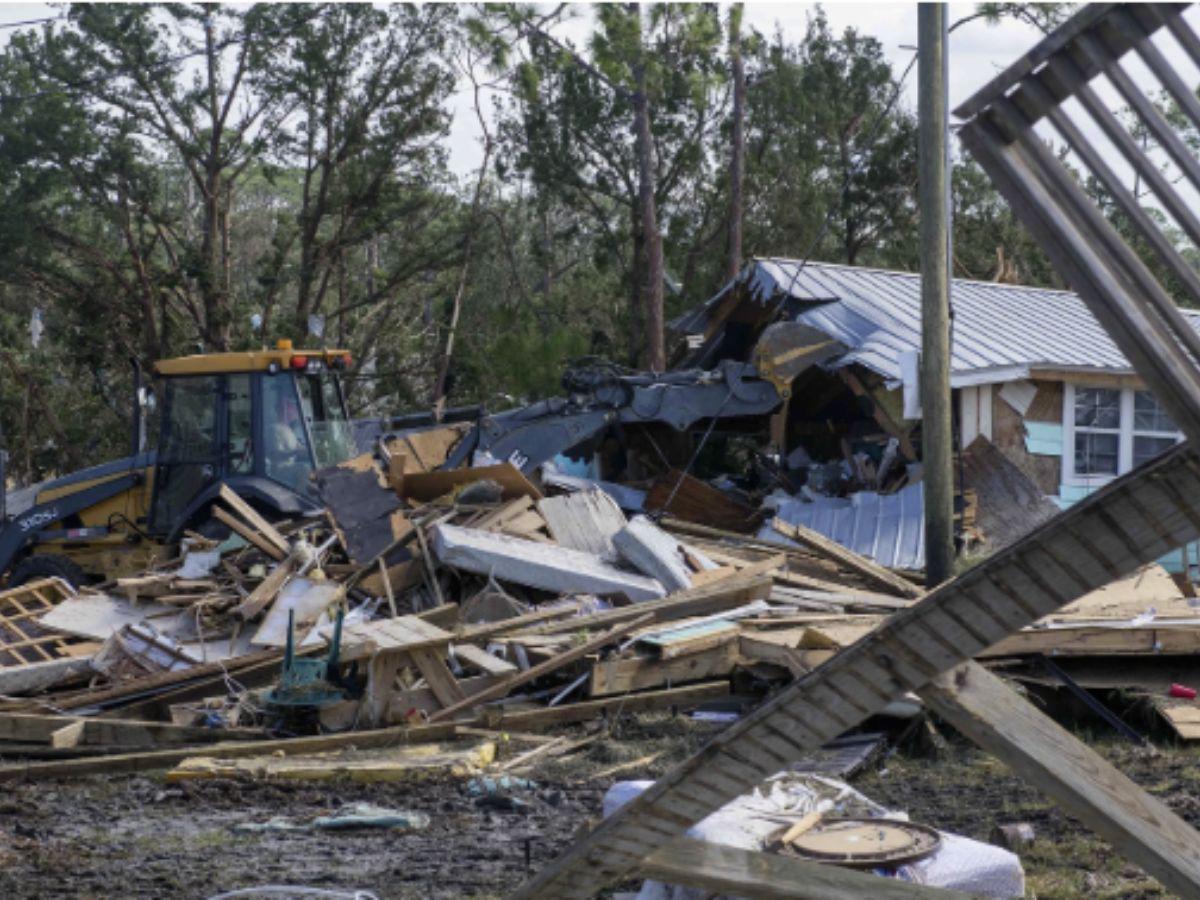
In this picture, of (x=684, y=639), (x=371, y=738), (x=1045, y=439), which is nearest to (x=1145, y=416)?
(x=1045, y=439)

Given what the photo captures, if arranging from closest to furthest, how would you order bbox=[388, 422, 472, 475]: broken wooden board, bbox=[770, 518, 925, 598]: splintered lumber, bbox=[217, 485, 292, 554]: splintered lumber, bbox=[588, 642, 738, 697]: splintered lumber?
bbox=[588, 642, 738, 697]: splintered lumber, bbox=[770, 518, 925, 598]: splintered lumber, bbox=[217, 485, 292, 554]: splintered lumber, bbox=[388, 422, 472, 475]: broken wooden board

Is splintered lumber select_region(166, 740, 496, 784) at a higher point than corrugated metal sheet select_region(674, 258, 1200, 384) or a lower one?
lower

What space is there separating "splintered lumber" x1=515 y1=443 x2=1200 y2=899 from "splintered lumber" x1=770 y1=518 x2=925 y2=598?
36.4ft

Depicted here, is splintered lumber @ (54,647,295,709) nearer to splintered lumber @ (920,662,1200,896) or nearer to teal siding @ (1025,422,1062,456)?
splintered lumber @ (920,662,1200,896)

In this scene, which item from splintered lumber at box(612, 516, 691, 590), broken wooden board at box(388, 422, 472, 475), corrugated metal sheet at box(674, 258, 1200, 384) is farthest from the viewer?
corrugated metal sheet at box(674, 258, 1200, 384)

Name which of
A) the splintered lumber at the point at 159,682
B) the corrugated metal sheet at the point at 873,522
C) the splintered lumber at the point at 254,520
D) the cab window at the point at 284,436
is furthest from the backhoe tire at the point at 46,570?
the corrugated metal sheet at the point at 873,522

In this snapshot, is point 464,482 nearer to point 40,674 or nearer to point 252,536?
point 252,536

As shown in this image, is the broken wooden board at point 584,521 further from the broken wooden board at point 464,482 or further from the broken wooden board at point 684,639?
the broken wooden board at point 684,639

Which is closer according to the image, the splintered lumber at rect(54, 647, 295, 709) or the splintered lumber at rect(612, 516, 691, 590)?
the splintered lumber at rect(54, 647, 295, 709)

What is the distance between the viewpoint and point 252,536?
14.3m

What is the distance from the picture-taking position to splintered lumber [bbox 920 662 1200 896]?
2.95 metres

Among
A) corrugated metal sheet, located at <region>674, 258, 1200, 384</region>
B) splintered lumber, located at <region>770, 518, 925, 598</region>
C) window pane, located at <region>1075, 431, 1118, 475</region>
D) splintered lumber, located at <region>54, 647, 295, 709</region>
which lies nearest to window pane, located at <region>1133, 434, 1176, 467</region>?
window pane, located at <region>1075, 431, 1118, 475</region>

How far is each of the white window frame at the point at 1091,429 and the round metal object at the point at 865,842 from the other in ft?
45.6

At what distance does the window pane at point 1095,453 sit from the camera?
61.3 feet
